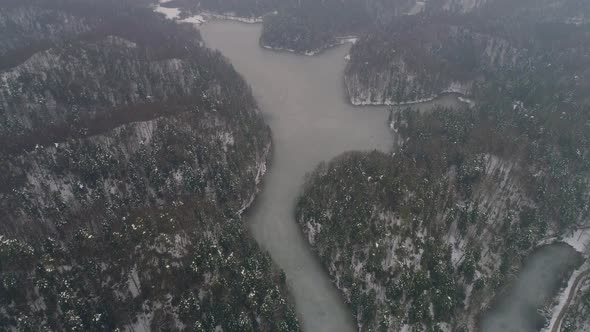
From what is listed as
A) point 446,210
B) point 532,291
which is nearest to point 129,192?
point 446,210

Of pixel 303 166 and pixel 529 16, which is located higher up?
pixel 529 16

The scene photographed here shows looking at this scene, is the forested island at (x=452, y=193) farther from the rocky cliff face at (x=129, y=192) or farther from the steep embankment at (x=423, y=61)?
the rocky cliff face at (x=129, y=192)

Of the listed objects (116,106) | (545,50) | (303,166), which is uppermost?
(545,50)

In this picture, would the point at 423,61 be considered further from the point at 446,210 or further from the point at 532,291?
the point at 532,291

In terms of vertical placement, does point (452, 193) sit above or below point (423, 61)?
below

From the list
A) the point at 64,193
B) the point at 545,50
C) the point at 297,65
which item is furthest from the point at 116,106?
the point at 545,50

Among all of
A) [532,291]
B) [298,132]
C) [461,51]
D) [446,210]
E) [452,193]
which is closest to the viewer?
[532,291]

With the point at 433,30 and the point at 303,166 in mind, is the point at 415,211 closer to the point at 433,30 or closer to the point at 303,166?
the point at 303,166

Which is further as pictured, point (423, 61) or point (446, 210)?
point (423, 61)
